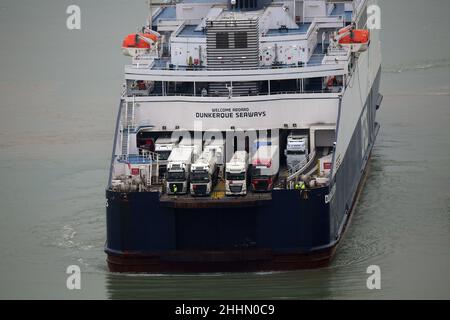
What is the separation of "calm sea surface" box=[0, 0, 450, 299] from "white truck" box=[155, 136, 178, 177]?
344 cm

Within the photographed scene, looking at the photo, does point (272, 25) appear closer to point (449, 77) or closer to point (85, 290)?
point (85, 290)

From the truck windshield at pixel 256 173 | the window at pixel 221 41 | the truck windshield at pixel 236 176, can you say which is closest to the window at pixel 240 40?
the window at pixel 221 41

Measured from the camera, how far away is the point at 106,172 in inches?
2606

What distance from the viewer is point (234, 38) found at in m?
58.2

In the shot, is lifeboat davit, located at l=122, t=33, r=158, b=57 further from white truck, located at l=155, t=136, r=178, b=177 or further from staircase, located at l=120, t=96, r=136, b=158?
white truck, located at l=155, t=136, r=178, b=177

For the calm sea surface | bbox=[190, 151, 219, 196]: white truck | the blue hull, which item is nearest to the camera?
the blue hull

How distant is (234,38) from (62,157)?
1328 centimetres

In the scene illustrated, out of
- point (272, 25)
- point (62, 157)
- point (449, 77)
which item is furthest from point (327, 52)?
point (449, 77)

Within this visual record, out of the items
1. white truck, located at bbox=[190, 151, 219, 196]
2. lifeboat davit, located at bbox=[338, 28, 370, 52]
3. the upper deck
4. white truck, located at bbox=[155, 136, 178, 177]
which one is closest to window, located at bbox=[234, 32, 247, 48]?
the upper deck

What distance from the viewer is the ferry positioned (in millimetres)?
52125

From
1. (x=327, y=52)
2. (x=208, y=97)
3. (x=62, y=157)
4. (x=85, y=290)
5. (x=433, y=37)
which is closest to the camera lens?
(x=85, y=290)

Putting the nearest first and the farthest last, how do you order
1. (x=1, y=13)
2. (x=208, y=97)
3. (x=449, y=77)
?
(x=208, y=97) → (x=449, y=77) → (x=1, y=13)

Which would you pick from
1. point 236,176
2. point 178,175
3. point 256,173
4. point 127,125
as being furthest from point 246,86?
point 178,175

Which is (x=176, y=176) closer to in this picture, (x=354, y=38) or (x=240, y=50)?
(x=240, y=50)
